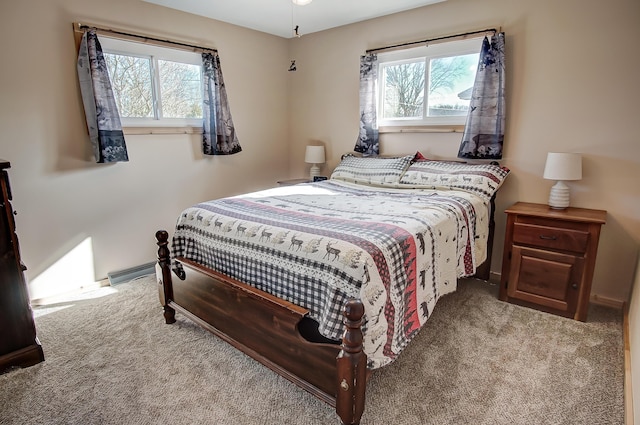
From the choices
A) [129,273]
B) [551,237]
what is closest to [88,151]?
[129,273]

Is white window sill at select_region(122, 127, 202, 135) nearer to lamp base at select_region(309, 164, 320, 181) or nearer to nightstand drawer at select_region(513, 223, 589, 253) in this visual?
lamp base at select_region(309, 164, 320, 181)

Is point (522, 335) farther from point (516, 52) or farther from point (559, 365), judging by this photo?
point (516, 52)

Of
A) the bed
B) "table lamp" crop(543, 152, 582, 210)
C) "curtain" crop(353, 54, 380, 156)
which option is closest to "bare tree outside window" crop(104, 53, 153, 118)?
the bed

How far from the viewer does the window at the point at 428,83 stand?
10.2 feet

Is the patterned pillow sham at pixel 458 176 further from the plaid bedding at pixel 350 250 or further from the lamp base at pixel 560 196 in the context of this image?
the lamp base at pixel 560 196

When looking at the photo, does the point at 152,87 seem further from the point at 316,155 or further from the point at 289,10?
the point at 316,155

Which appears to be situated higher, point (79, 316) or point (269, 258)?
point (269, 258)

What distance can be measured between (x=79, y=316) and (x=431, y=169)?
292 centimetres

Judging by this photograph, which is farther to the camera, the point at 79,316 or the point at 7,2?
the point at 79,316

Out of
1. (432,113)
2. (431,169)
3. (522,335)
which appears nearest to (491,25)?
(432,113)

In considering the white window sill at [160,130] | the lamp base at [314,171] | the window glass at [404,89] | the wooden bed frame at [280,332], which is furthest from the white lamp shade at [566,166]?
the white window sill at [160,130]

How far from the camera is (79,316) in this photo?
257 cm

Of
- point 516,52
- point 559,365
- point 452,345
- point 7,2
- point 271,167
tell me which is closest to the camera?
point 559,365

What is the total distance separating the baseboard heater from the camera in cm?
309
